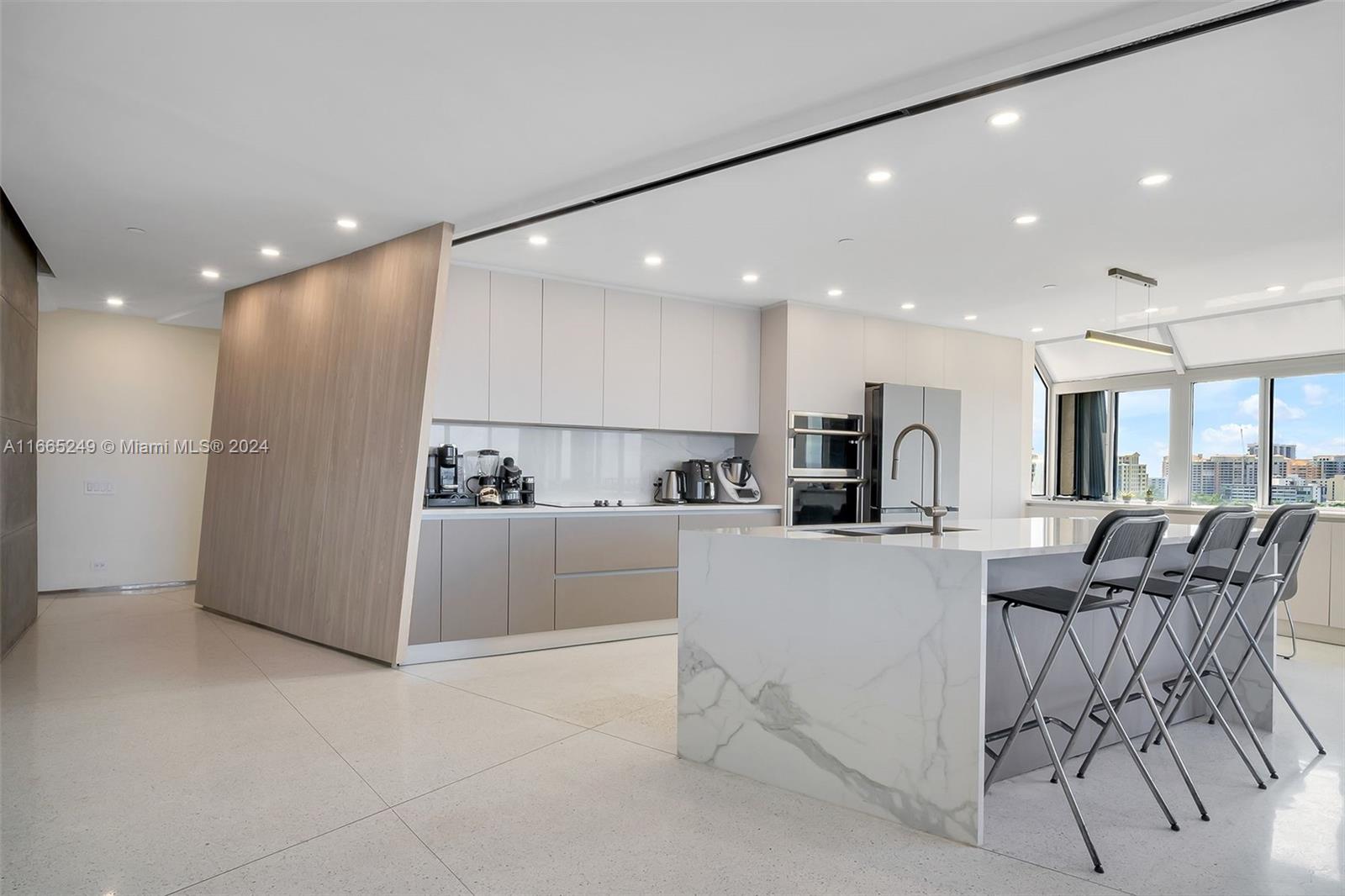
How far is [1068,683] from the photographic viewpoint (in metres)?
3.05

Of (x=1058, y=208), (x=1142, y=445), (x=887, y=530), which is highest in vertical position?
(x=1058, y=208)

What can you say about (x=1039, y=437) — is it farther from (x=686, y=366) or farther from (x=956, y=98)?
(x=956, y=98)

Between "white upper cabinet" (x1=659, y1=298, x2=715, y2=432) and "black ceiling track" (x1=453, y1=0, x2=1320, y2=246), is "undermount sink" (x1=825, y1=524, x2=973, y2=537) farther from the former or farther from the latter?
"white upper cabinet" (x1=659, y1=298, x2=715, y2=432)

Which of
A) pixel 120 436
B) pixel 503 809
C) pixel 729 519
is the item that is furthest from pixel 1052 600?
pixel 120 436

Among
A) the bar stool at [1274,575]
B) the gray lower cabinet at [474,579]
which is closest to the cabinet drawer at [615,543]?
the gray lower cabinet at [474,579]

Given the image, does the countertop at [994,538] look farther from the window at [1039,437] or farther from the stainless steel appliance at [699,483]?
the window at [1039,437]

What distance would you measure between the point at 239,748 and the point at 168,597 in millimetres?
4291

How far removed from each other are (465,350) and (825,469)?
9.10ft

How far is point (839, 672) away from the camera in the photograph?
2.59 metres

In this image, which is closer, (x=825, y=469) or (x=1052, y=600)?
(x=1052, y=600)

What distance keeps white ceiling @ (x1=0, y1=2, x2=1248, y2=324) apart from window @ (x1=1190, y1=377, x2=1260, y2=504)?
175 inches

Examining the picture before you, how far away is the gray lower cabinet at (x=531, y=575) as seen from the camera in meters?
4.75

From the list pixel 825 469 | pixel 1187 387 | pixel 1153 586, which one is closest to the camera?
pixel 1153 586

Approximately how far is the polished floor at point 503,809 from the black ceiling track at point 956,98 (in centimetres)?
233
